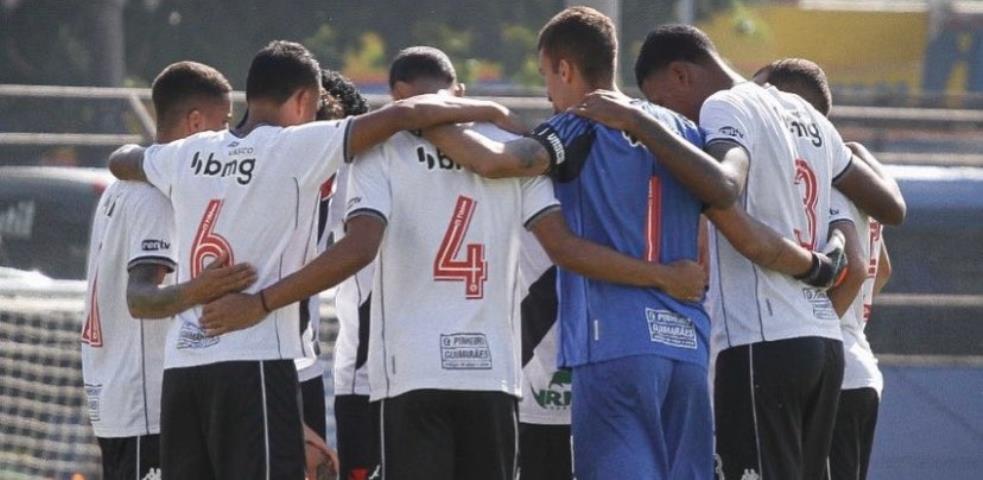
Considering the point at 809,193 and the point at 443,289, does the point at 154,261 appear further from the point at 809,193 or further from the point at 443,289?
the point at 809,193

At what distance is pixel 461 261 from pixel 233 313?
71 centimetres

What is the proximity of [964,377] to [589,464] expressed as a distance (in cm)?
628

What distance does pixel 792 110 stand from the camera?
595cm

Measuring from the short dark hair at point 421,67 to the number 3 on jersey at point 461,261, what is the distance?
3.15 ft

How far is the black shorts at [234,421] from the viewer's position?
17.6 ft

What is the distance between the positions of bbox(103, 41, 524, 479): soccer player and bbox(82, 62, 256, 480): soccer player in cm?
36

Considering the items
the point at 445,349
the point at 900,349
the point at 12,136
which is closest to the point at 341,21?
the point at 12,136

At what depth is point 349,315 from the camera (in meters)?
6.23

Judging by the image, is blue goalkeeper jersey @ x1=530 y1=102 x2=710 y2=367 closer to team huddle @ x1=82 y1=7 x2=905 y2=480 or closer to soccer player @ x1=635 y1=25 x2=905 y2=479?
team huddle @ x1=82 y1=7 x2=905 y2=480

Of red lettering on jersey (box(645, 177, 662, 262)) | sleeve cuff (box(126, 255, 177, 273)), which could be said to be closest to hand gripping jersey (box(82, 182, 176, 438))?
sleeve cuff (box(126, 255, 177, 273))

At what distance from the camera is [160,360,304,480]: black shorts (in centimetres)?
536

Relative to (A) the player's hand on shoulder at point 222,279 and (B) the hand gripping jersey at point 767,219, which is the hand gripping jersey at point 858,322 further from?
(A) the player's hand on shoulder at point 222,279

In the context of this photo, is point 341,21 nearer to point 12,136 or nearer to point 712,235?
point 12,136

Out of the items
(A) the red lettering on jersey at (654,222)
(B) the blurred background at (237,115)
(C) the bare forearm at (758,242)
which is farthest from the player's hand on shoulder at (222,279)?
(B) the blurred background at (237,115)
